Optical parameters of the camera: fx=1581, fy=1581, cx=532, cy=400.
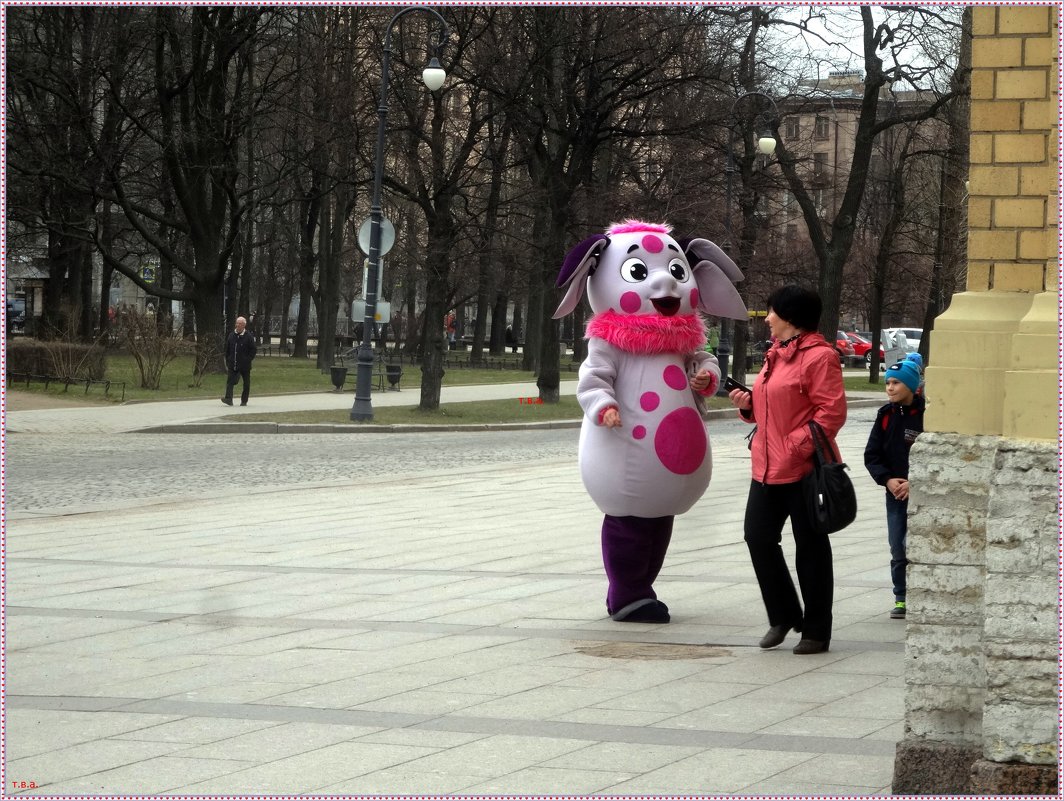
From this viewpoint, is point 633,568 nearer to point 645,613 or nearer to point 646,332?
point 645,613

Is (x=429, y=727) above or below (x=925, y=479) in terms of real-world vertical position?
below

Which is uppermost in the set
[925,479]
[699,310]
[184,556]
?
[699,310]

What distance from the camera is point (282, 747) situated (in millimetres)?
5727

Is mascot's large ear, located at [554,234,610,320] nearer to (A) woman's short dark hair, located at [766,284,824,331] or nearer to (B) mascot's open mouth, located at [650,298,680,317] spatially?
(B) mascot's open mouth, located at [650,298,680,317]

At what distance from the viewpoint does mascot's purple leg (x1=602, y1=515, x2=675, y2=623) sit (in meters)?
8.64

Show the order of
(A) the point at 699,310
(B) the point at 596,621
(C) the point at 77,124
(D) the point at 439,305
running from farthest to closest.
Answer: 1. (C) the point at 77,124
2. (D) the point at 439,305
3. (A) the point at 699,310
4. (B) the point at 596,621

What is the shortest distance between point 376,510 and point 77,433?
452 inches

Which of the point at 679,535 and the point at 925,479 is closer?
the point at 925,479

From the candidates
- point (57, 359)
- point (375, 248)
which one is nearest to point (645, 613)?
point (375, 248)

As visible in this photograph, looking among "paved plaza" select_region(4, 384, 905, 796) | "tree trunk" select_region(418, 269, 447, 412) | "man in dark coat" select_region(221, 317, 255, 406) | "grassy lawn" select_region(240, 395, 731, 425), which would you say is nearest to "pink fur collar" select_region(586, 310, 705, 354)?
"paved plaza" select_region(4, 384, 905, 796)

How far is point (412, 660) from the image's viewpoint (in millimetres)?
7457

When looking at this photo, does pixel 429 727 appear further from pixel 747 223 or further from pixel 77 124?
pixel 747 223

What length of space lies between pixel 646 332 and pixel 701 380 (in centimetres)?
40

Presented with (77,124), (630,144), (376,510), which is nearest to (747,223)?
(630,144)
